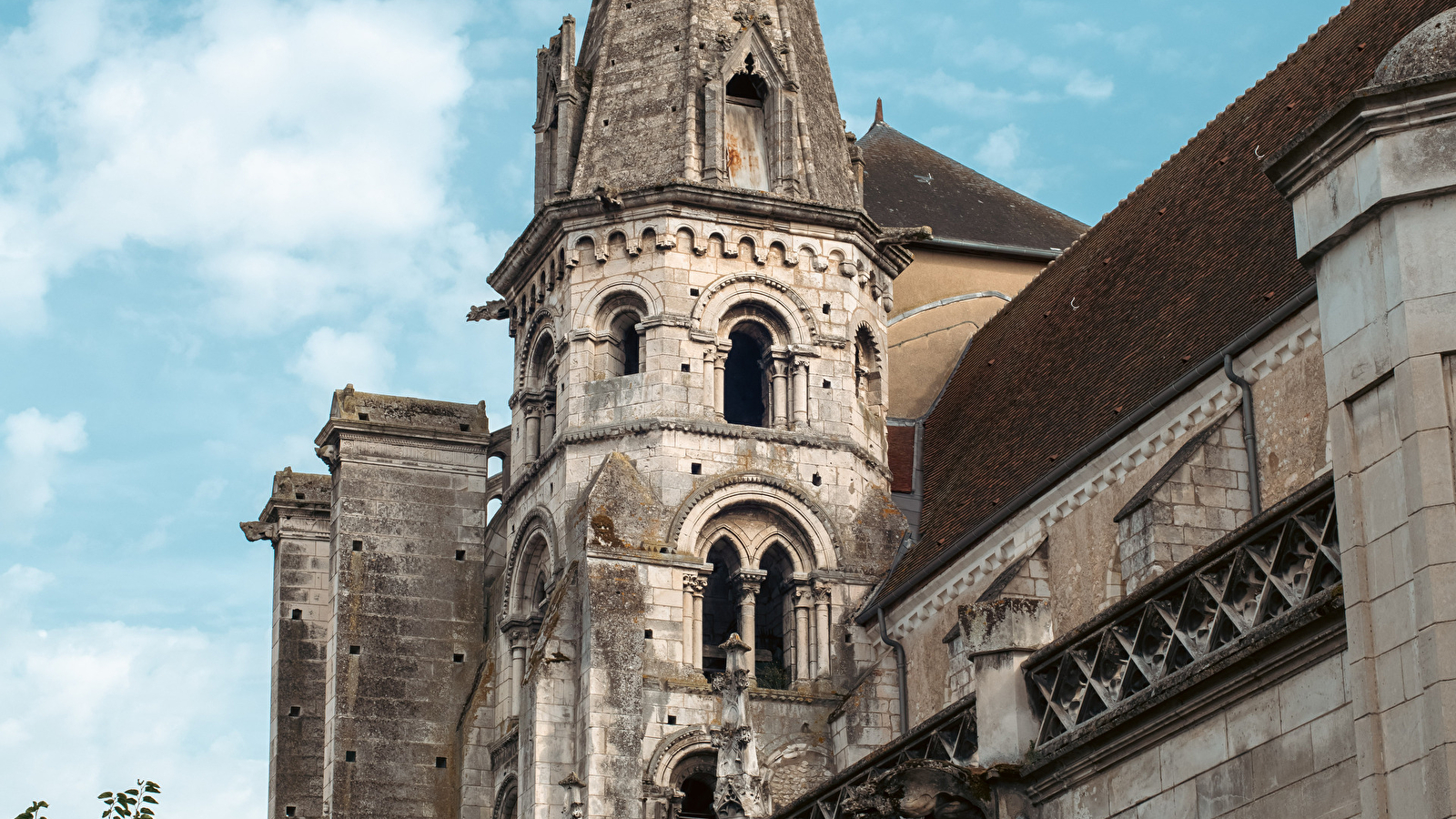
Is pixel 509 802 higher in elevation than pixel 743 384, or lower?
lower

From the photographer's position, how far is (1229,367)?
18047 millimetres

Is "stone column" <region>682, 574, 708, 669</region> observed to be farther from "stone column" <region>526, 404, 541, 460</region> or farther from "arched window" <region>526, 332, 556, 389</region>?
"arched window" <region>526, 332, 556, 389</region>

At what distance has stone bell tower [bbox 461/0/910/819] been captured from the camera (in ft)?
75.6

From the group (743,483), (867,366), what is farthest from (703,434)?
(867,366)

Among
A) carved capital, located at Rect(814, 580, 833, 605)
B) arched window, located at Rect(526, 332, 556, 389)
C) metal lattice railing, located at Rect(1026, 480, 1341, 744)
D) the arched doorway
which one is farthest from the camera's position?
arched window, located at Rect(526, 332, 556, 389)

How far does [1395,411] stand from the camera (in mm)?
7746

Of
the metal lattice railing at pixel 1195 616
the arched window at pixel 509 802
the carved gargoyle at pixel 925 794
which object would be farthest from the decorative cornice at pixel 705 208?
the metal lattice railing at pixel 1195 616

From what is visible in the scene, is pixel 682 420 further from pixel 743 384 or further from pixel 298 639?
pixel 298 639

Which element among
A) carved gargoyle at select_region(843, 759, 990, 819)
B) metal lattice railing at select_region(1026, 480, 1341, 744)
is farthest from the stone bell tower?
metal lattice railing at select_region(1026, 480, 1341, 744)

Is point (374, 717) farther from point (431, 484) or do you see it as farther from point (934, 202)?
point (934, 202)

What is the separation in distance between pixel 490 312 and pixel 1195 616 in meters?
19.6

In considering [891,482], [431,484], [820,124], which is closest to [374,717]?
[431,484]

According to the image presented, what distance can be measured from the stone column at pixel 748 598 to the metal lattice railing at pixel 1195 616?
45.9ft

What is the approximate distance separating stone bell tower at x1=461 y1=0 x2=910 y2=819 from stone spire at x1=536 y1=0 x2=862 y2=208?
1.5 inches
